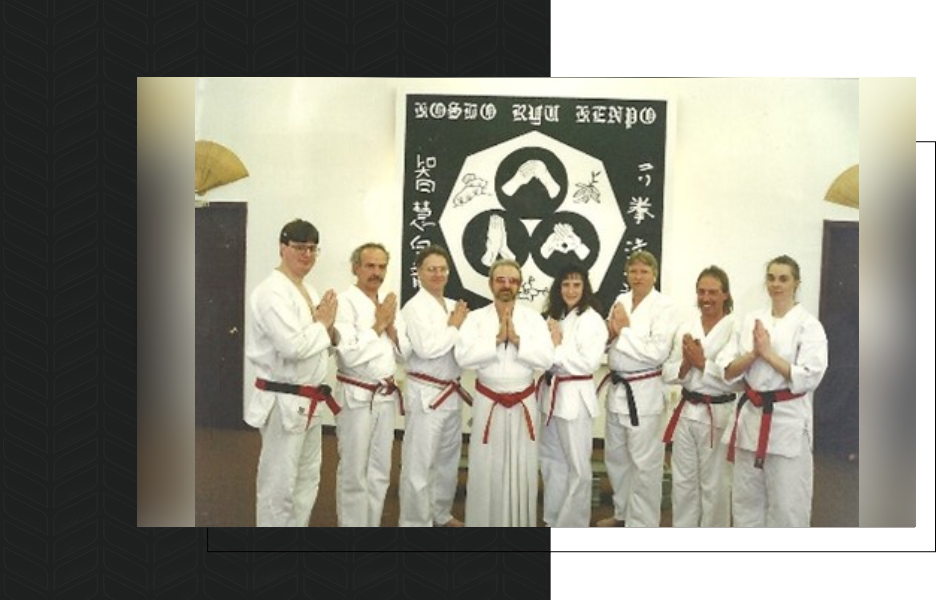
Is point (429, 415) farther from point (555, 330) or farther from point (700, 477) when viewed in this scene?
point (700, 477)

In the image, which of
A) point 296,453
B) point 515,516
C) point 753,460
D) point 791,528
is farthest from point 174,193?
point 791,528

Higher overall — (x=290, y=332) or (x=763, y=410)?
(x=290, y=332)

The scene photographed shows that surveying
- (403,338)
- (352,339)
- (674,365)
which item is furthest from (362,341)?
(674,365)

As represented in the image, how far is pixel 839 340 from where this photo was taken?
3613 millimetres

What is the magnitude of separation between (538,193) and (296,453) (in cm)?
124

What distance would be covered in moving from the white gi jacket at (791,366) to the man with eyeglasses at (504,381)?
672mm

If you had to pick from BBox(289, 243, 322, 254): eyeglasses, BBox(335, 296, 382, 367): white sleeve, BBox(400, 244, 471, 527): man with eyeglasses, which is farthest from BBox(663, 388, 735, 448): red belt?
BBox(289, 243, 322, 254): eyeglasses

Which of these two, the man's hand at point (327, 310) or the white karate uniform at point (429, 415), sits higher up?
the man's hand at point (327, 310)

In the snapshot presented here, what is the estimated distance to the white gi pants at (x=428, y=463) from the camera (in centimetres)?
360

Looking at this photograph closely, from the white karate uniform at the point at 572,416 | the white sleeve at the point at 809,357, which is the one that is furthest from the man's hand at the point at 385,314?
the white sleeve at the point at 809,357

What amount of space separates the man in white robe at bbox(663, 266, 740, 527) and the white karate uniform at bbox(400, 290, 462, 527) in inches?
29.5

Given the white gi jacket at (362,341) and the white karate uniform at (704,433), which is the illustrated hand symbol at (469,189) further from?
the white karate uniform at (704,433)

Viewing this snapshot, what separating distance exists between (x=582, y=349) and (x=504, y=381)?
0.29m

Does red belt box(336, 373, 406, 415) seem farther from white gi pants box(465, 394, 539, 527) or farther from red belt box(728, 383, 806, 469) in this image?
red belt box(728, 383, 806, 469)
